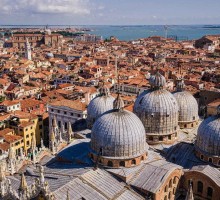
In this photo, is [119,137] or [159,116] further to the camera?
[159,116]

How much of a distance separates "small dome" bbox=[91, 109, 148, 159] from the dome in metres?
4.64

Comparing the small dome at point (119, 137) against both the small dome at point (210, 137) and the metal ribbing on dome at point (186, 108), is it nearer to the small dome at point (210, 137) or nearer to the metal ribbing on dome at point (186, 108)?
the small dome at point (210, 137)

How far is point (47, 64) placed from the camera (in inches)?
4254

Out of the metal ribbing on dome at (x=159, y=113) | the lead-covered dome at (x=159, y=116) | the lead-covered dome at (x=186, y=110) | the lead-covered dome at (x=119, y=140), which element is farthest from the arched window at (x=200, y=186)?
the lead-covered dome at (x=186, y=110)

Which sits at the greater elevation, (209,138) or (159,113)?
(159,113)

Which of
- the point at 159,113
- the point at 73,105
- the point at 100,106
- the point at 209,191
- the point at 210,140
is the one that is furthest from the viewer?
the point at 73,105

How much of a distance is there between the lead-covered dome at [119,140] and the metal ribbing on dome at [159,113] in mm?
4257

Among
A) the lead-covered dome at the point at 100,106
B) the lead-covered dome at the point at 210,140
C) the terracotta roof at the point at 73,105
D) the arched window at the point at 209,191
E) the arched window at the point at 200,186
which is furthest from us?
the terracotta roof at the point at 73,105

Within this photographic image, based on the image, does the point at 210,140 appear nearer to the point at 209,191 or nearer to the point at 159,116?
the point at 209,191

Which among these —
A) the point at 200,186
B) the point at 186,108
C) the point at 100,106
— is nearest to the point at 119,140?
the point at 200,186

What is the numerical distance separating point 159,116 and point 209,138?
195 inches

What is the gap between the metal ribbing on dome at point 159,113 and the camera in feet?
88.5

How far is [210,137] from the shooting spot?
23.4 metres

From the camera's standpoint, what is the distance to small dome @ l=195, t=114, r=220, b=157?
23250 millimetres
